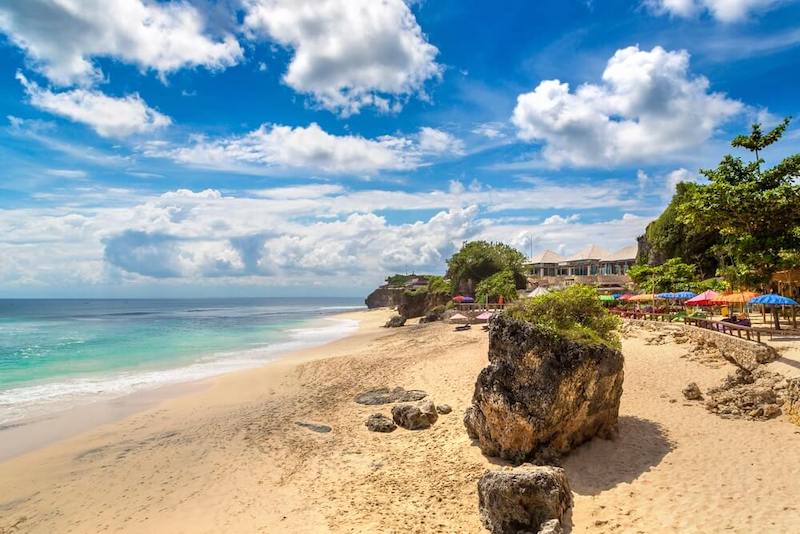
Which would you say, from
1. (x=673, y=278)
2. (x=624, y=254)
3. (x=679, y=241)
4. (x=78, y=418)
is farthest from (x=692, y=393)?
(x=624, y=254)

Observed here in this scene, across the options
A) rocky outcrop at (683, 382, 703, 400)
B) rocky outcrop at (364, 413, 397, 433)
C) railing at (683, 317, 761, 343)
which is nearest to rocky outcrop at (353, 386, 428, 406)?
rocky outcrop at (364, 413, 397, 433)

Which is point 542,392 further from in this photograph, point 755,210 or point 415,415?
point 755,210

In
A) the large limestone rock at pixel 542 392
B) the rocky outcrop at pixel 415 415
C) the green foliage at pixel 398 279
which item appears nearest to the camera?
the large limestone rock at pixel 542 392

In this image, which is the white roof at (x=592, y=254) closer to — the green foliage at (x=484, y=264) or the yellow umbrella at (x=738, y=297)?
the green foliage at (x=484, y=264)

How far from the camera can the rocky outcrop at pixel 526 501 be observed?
26.7 ft

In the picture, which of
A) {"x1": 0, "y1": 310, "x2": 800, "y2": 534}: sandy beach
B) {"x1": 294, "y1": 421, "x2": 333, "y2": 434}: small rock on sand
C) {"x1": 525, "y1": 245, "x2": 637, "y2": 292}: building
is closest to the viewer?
{"x1": 0, "y1": 310, "x2": 800, "y2": 534}: sandy beach

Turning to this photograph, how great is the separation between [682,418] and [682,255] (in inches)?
1400

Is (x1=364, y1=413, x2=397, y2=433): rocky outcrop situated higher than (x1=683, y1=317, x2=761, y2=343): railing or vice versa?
(x1=683, y1=317, x2=761, y2=343): railing

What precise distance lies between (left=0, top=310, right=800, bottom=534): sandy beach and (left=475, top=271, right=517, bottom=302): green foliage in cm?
3081

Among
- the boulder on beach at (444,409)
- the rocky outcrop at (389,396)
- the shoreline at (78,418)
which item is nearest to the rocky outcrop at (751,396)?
the boulder on beach at (444,409)

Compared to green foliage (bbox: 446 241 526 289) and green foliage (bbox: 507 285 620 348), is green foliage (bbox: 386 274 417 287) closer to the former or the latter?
green foliage (bbox: 446 241 526 289)

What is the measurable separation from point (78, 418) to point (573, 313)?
1754 cm

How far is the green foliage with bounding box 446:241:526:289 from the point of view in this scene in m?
58.8

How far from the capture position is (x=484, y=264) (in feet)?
195
